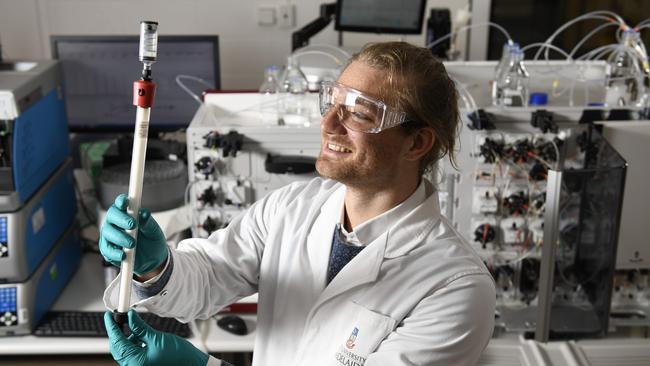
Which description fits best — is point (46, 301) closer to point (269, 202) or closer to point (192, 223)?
point (192, 223)

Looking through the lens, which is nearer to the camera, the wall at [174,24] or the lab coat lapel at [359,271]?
the lab coat lapel at [359,271]

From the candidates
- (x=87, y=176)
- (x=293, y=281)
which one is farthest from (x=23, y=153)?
(x=293, y=281)

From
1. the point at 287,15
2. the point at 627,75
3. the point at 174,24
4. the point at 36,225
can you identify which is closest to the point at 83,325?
the point at 36,225

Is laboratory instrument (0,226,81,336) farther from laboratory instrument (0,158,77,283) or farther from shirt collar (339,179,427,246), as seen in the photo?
shirt collar (339,179,427,246)

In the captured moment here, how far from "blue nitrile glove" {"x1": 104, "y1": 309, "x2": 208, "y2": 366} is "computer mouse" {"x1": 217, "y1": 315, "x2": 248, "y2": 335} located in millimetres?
719

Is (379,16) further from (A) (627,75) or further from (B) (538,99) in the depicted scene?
(A) (627,75)

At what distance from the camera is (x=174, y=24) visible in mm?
3295

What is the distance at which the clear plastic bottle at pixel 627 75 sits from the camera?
233 cm

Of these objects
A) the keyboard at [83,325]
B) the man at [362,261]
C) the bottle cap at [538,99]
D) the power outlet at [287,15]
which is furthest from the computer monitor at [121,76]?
the man at [362,261]

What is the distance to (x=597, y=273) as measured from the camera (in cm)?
213

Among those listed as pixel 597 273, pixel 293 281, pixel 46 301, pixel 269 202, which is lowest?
pixel 46 301

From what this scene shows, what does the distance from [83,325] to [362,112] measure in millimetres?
1213

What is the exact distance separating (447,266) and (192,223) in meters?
0.96

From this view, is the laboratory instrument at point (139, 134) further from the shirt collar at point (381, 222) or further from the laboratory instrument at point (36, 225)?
the laboratory instrument at point (36, 225)
